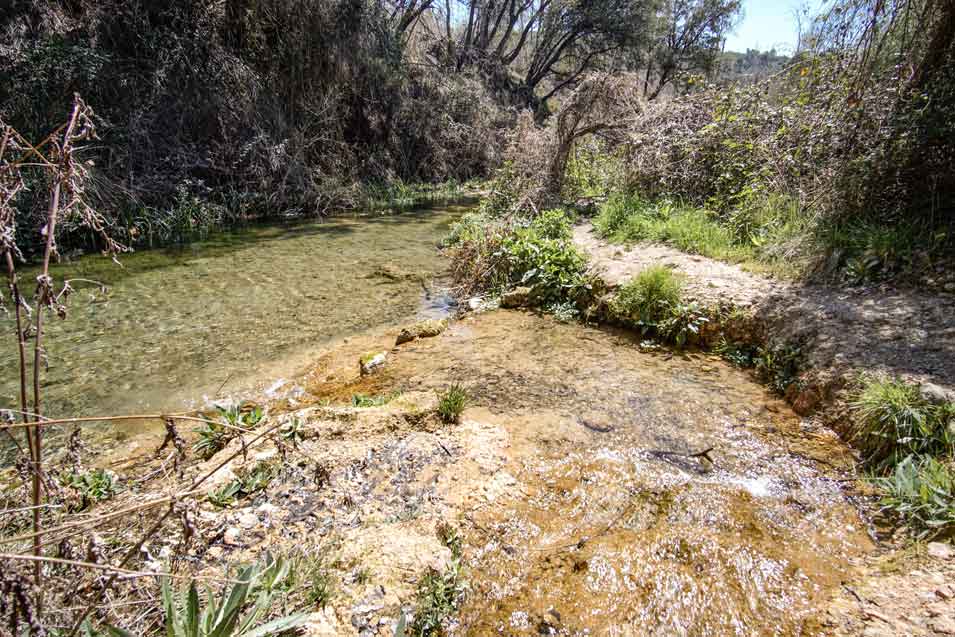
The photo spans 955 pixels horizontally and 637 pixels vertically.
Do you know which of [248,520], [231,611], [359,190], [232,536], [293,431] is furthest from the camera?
[359,190]

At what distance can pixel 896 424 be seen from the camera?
2.71 metres

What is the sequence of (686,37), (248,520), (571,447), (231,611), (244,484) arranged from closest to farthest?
(231,611)
(248,520)
(244,484)
(571,447)
(686,37)

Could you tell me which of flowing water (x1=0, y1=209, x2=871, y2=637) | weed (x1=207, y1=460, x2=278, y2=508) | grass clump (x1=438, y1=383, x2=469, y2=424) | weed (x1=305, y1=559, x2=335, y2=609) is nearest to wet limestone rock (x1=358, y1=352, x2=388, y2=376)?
flowing water (x1=0, y1=209, x2=871, y2=637)

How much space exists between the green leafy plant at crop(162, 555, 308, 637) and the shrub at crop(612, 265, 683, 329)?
3833 millimetres

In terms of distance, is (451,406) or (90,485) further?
(451,406)

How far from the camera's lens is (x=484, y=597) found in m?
2.03

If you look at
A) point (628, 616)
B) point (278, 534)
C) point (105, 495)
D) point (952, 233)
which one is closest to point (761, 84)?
point (952, 233)

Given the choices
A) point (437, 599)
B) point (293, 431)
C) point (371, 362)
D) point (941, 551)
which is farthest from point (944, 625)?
point (371, 362)

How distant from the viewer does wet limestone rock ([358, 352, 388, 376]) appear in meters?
4.21

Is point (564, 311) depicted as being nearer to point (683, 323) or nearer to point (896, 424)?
point (683, 323)

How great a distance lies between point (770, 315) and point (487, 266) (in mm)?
3422

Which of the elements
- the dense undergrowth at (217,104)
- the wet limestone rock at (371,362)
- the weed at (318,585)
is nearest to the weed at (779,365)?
the wet limestone rock at (371,362)

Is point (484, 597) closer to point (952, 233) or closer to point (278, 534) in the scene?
point (278, 534)

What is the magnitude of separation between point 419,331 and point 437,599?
3.12 meters
